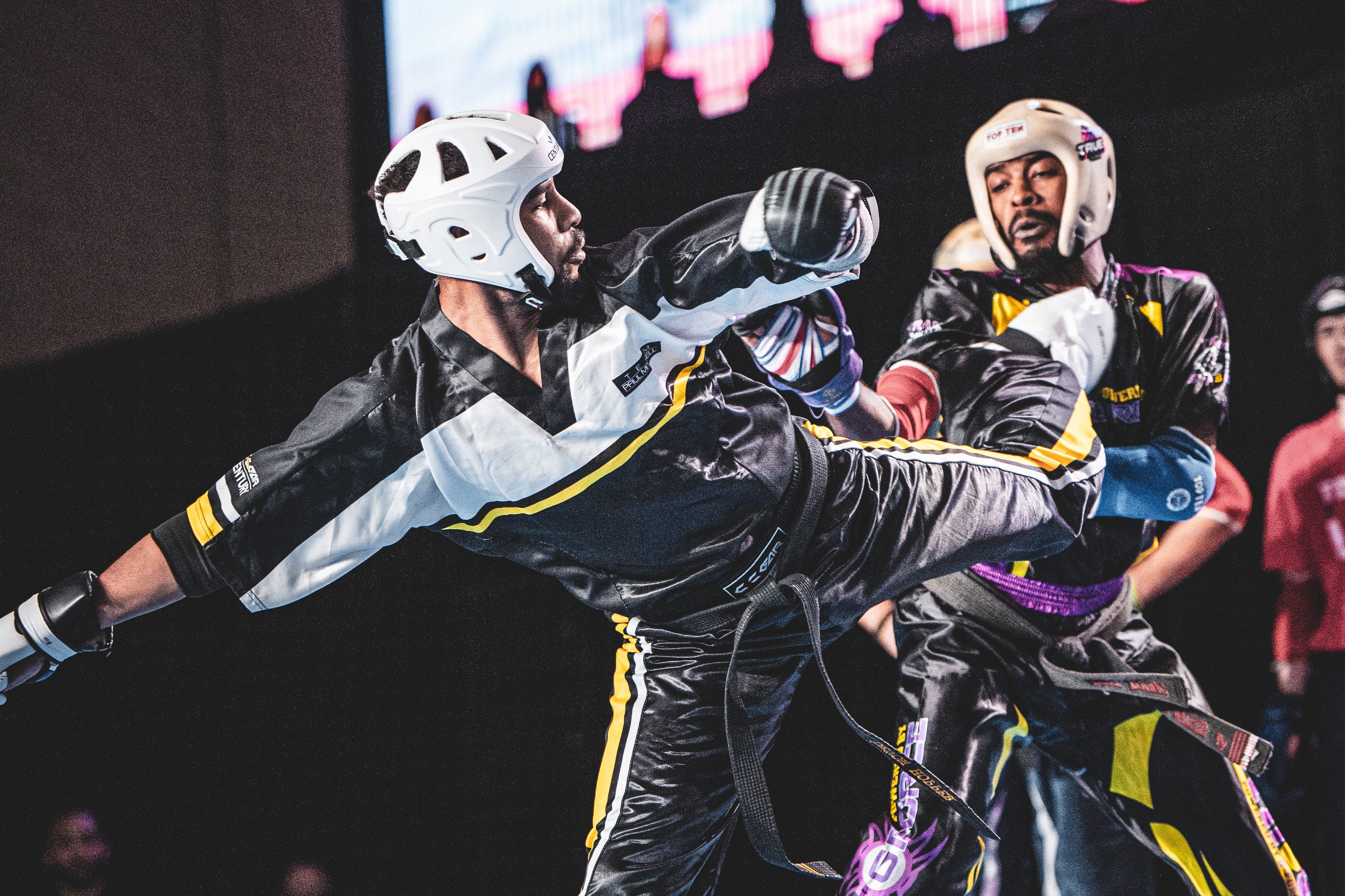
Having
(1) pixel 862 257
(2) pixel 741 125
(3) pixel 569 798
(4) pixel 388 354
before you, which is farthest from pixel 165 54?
(1) pixel 862 257

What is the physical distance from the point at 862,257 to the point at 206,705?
2658 millimetres

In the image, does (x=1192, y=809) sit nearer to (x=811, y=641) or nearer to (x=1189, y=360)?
(x=811, y=641)

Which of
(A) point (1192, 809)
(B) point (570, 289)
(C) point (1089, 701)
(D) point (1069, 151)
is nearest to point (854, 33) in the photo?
(D) point (1069, 151)

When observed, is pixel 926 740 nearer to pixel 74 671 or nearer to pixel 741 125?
pixel 741 125

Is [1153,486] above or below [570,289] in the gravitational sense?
below

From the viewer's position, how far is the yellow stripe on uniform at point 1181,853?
1966 mm

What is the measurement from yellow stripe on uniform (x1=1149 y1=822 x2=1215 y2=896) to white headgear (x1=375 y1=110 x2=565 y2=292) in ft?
5.11

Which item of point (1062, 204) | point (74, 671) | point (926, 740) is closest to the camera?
point (926, 740)

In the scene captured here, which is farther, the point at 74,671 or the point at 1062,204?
the point at 74,671

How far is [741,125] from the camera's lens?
3.39m

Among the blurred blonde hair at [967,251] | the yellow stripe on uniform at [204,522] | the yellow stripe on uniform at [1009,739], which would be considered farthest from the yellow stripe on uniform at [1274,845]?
the yellow stripe on uniform at [204,522]

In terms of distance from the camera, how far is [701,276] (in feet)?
5.00

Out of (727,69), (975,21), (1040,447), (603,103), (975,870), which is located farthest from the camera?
(603,103)

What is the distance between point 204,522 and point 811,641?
1.02 m
